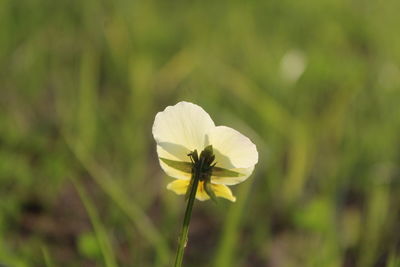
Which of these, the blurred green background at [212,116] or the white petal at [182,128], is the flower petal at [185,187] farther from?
the blurred green background at [212,116]

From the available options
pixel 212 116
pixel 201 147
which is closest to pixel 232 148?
pixel 201 147

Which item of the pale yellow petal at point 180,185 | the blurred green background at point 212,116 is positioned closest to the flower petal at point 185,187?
the pale yellow petal at point 180,185

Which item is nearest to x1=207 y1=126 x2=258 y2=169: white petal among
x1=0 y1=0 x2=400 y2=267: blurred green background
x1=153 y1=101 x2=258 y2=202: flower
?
x1=153 y1=101 x2=258 y2=202: flower

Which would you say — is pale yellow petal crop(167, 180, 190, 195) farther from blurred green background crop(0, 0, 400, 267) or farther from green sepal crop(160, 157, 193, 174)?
blurred green background crop(0, 0, 400, 267)

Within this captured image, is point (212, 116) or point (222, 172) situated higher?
point (212, 116)

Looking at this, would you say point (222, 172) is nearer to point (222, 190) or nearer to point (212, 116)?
point (222, 190)

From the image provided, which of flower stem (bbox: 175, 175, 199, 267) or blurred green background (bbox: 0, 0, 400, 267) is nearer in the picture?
flower stem (bbox: 175, 175, 199, 267)

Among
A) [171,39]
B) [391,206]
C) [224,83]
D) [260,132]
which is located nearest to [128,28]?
[171,39]
